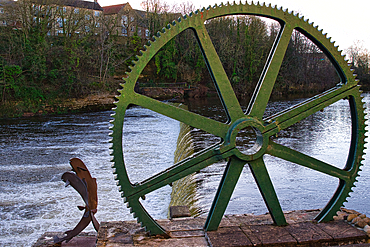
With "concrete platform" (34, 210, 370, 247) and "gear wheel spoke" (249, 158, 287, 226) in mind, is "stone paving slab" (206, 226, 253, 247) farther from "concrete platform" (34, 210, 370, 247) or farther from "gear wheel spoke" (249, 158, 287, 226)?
"gear wheel spoke" (249, 158, 287, 226)

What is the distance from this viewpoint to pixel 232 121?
3.41 metres

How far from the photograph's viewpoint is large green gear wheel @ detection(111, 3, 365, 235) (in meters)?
3.14

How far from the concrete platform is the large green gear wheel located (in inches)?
4.9

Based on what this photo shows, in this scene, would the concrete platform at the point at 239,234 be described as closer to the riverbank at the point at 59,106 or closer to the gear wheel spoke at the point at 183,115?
the gear wheel spoke at the point at 183,115

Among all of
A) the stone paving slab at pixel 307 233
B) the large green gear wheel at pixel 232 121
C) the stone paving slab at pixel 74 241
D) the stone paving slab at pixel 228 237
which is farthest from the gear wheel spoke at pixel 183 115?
the stone paving slab at pixel 74 241

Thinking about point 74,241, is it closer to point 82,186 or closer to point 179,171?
point 82,186

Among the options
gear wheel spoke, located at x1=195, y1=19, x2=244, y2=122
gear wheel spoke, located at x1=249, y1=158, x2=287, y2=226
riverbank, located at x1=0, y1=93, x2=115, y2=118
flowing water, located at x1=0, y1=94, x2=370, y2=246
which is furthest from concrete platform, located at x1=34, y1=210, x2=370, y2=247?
riverbank, located at x1=0, y1=93, x2=115, y2=118

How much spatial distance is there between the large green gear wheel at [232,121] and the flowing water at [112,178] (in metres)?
2.63

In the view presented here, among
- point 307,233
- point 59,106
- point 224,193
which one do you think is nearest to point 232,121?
point 224,193

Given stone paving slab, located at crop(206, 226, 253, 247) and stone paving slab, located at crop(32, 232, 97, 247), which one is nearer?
stone paving slab, located at crop(206, 226, 253, 247)

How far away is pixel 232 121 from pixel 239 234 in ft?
3.63

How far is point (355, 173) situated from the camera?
3.67 meters

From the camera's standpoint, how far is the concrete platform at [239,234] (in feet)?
10.5

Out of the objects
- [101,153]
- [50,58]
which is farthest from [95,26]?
[101,153]
